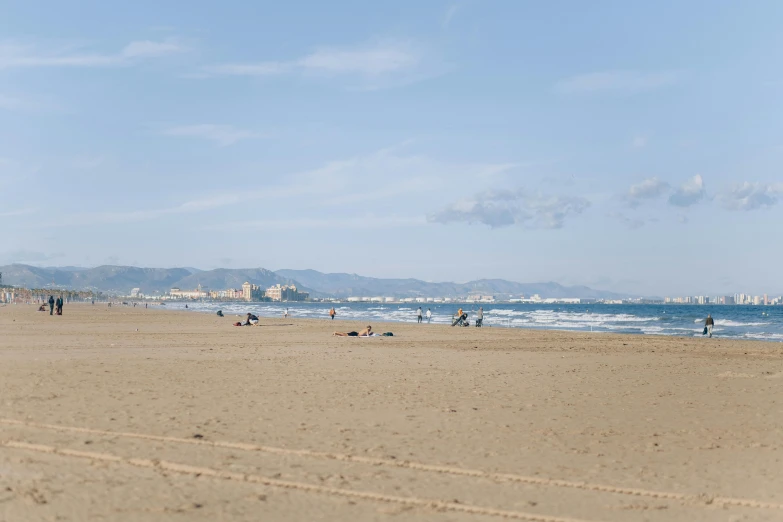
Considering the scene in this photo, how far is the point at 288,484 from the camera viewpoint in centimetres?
610

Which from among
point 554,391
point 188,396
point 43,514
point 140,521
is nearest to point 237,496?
point 140,521

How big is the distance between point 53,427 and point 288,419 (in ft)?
9.09

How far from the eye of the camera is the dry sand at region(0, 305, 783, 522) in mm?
5594

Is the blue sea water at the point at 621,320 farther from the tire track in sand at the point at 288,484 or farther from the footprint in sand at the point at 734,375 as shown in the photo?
the tire track in sand at the point at 288,484

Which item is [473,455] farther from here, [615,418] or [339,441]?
[615,418]

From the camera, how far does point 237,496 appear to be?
224 inches

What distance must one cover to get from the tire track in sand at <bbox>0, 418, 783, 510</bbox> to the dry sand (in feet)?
0.10

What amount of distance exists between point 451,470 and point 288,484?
1608 millimetres

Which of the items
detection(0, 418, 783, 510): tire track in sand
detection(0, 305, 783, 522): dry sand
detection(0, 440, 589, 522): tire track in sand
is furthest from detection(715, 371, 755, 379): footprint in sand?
detection(0, 440, 589, 522): tire track in sand

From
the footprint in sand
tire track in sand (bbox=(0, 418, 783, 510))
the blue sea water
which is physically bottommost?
the blue sea water

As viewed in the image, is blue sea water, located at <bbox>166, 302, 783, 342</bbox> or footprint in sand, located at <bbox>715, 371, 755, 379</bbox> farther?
blue sea water, located at <bbox>166, 302, 783, 342</bbox>

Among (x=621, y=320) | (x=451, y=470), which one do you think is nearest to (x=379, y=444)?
(x=451, y=470)

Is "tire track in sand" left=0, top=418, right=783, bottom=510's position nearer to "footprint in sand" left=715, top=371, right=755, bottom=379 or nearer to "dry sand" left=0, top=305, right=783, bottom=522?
"dry sand" left=0, top=305, right=783, bottom=522

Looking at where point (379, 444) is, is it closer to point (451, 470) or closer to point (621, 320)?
point (451, 470)
